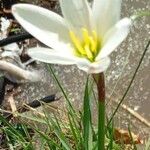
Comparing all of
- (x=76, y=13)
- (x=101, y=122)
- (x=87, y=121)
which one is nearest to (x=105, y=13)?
(x=76, y=13)

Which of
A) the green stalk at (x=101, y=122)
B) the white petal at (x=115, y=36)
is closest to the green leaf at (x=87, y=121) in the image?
the green stalk at (x=101, y=122)

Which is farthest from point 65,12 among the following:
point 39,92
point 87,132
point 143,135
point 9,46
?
point 9,46

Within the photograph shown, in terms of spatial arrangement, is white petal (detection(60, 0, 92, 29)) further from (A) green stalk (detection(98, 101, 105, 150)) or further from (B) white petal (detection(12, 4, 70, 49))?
(A) green stalk (detection(98, 101, 105, 150))

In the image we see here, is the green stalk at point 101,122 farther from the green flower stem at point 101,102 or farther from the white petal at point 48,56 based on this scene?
the white petal at point 48,56

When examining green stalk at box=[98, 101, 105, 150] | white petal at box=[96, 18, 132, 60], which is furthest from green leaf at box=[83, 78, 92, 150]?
white petal at box=[96, 18, 132, 60]

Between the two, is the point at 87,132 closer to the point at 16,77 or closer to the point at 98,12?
the point at 98,12

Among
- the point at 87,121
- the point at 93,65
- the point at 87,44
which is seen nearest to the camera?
the point at 93,65

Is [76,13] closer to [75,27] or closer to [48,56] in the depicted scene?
[75,27]
